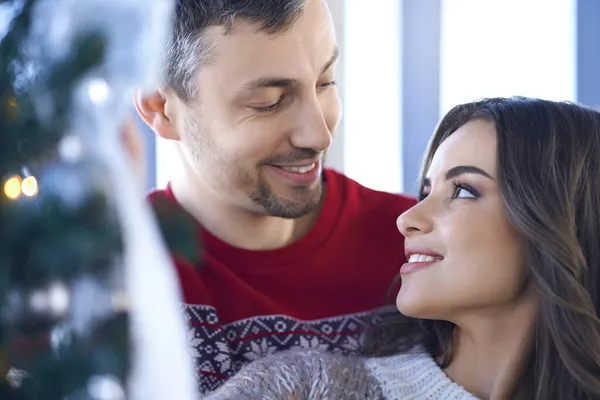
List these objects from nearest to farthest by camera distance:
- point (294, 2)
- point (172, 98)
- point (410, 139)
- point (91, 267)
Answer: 1. point (91, 267)
2. point (294, 2)
3. point (172, 98)
4. point (410, 139)

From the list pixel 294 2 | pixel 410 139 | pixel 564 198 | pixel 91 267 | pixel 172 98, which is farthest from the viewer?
pixel 410 139

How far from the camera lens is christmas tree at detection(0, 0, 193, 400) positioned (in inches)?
26.5

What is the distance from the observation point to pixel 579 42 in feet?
9.18

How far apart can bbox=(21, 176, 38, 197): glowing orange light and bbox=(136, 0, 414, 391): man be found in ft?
2.58

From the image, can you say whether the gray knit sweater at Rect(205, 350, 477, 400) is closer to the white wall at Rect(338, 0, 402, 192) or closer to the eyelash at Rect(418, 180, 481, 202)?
the eyelash at Rect(418, 180, 481, 202)

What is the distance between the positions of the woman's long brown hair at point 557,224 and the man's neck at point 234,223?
513 millimetres

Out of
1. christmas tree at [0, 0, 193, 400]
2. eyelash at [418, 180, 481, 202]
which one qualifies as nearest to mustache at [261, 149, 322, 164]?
eyelash at [418, 180, 481, 202]

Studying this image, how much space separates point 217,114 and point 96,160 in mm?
955

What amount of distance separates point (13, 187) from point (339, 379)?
784mm

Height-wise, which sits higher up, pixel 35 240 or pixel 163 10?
pixel 163 10

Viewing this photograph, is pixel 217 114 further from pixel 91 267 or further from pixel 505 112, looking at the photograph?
pixel 91 267

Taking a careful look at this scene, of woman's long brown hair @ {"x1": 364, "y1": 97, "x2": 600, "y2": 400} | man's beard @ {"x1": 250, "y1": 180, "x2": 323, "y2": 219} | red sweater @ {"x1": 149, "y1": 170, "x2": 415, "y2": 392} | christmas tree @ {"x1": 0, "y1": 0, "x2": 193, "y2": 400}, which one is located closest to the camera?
christmas tree @ {"x1": 0, "y1": 0, "x2": 193, "y2": 400}

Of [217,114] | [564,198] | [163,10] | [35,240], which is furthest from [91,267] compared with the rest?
[217,114]

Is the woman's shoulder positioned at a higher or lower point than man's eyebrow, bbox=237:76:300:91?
lower
